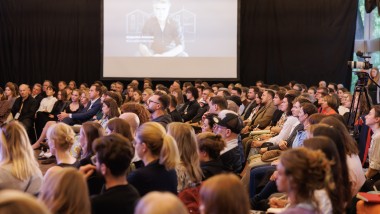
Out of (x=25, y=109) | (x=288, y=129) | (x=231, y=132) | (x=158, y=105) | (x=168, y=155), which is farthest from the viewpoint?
(x=25, y=109)

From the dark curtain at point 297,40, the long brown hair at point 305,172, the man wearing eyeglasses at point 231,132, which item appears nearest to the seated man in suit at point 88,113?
the man wearing eyeglasses at point 231,132

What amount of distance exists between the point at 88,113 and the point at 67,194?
5901mm

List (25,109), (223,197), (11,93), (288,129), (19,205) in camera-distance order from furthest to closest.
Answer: (11,93) → (25,109) → (288,129) → (223,197) → (19,205)

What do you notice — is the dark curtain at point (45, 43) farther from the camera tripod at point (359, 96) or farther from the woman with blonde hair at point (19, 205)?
the woman with blonde hair at point (19, 205)

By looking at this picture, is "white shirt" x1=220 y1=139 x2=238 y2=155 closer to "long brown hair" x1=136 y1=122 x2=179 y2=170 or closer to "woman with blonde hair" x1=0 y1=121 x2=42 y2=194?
"long brown hair" x1=136 y1=122 x2=179 y2=170

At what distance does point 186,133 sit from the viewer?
12.3 ft

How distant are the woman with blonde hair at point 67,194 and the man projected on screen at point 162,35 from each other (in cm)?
1026

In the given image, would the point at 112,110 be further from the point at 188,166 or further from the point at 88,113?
the point at 188,166

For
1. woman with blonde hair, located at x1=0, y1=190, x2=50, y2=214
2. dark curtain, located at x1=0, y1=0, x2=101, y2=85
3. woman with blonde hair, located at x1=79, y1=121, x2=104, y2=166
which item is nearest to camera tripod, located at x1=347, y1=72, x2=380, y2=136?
woman with blonde hair, located at x1=79, y1=121, x2=104, y2=166

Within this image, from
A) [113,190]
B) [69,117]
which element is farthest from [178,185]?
[69,117]

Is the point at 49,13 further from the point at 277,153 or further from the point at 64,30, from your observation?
the point at 277,153

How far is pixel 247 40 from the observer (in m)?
13.0

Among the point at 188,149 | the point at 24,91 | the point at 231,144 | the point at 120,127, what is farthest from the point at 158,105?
the point at 24,91

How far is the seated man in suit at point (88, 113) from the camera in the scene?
313 inches
